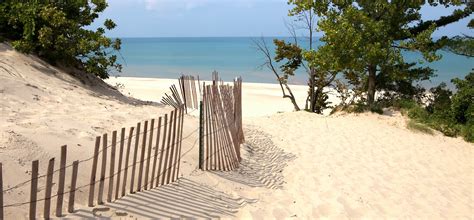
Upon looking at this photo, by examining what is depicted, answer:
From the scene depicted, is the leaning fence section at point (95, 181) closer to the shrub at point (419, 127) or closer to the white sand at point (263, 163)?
the white sand at point (263, 163)

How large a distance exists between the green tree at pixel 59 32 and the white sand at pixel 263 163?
0.48 metres

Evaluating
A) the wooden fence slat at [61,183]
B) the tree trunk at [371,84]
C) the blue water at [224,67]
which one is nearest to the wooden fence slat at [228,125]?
the wooden fence slat at [61,183]

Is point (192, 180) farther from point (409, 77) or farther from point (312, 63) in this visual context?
point (409, 77)

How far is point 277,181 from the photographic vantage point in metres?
7.05

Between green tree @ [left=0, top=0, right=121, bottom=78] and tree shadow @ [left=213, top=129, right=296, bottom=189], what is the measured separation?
13.7ft

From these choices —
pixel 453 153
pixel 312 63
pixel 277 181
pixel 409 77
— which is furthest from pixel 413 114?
pixel 277 181

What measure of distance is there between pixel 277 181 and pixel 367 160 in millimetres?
2860

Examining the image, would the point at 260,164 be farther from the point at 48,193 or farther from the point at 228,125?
the point at 48,193

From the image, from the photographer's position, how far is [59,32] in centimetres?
993

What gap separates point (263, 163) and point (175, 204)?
353 cm

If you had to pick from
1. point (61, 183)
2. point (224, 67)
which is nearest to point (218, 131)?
point (61, 183)

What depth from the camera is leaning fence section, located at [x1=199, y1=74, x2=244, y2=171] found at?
6199mm

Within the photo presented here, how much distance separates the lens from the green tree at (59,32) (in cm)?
950

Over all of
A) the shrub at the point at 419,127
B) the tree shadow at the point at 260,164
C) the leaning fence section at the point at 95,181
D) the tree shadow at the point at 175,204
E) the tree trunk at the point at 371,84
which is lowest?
the tree shadow at the point at 260,164
